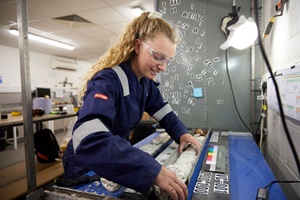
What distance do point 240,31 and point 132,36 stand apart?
989 mm

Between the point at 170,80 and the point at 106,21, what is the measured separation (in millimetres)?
2382

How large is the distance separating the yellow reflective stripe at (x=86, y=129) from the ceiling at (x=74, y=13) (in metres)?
1.56

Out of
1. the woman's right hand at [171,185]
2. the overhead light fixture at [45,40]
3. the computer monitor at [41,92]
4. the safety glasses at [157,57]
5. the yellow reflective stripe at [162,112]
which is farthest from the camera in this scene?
the computer monitor at [41,92]

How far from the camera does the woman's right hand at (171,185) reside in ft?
1.88

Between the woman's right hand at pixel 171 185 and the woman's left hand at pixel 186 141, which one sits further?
the woman's left hand at pixel 186 141

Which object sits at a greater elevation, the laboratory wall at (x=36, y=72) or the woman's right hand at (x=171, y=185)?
the laboratory wall at (x=36, y=72)

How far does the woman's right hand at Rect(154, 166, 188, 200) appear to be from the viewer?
1.88 feet

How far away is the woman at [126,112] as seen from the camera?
0.59 metres

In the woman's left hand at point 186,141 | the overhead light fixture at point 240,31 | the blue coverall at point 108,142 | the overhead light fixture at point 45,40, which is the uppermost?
the overhead light fixture at point 45,40

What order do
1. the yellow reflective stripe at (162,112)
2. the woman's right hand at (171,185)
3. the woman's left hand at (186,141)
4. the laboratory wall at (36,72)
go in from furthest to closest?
1. the laboratory wall at (36,72)
2. the yellow reflective stripe at (162,112)
3. the woman's left hand at (186,141)
4. the woman's right hand at (171,185)

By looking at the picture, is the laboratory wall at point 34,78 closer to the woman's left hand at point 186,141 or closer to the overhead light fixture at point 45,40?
the overhead light fixture at point 45,40

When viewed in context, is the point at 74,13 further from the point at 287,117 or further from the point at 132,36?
the point at 287,117

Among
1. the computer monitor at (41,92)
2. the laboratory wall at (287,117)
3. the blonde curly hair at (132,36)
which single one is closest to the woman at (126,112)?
the blonde curly hair at (132,36)

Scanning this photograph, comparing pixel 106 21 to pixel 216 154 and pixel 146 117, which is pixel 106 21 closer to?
pixel 146 117
